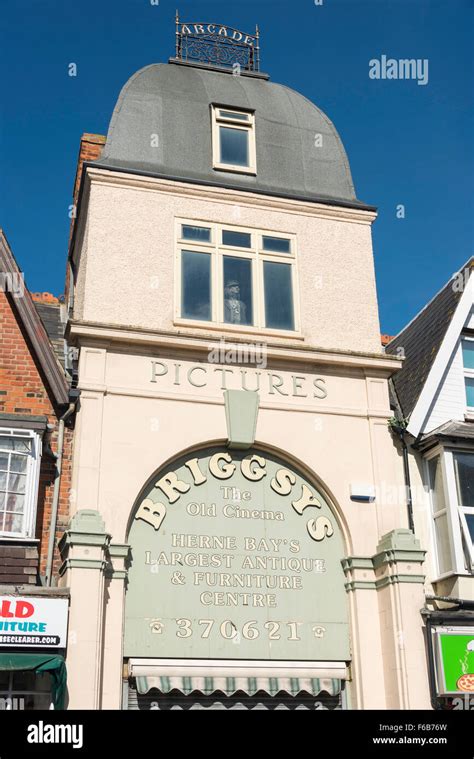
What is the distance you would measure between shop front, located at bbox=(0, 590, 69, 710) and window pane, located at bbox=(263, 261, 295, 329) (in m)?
6.37

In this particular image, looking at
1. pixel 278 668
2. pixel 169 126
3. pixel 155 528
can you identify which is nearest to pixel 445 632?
pixel 278 668

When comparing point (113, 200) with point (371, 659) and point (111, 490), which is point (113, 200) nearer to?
point (111, 490)

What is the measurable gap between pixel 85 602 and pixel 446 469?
265 inches

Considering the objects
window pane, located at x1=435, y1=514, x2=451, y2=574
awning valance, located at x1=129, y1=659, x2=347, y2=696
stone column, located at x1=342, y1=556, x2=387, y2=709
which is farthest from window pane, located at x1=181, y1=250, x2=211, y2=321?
awning valance, located at x1=129, y1=659, x2=347, y2=696

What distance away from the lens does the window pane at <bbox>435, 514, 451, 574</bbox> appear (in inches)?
613

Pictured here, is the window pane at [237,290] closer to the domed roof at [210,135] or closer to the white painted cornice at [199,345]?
the white painted cornice at [199,345]

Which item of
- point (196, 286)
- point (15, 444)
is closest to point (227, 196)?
point (196, 286)

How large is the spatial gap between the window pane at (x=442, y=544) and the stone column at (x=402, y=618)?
0.92 meters

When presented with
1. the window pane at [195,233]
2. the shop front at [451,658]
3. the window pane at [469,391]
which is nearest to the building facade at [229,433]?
the window pane at [195,233]

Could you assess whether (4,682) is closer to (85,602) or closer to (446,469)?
(85,602)

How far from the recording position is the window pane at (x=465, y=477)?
625 inches

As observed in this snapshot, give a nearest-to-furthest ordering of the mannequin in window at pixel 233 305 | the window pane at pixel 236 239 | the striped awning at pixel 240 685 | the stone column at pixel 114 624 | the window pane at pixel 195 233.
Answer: the stone column at pixel 114 624 → the striped awning at pixel 240 685 → the mannequin in window at pixel 233 305 → the window pane at pixel 195 233 → the window pane at pixel 236 239

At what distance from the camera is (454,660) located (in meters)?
14.1

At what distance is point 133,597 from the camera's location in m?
13.9
